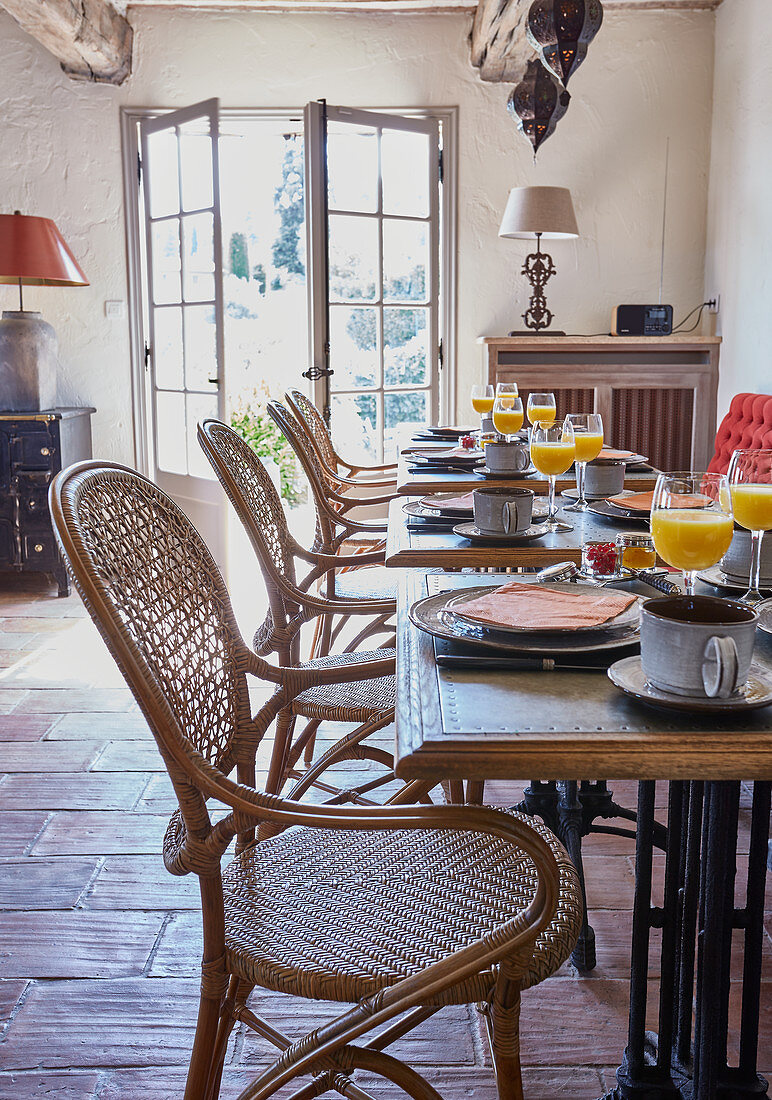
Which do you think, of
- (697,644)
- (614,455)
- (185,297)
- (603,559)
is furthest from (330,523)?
(185,297)

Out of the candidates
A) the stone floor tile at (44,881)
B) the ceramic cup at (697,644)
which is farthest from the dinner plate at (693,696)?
the stone floor tile at (44,881)

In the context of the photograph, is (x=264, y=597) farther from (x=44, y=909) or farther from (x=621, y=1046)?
(x=621, y=1046)

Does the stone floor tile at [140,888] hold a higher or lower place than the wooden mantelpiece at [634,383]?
lower

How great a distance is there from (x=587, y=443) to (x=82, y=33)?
369 cm

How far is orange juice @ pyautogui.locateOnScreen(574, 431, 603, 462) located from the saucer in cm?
30

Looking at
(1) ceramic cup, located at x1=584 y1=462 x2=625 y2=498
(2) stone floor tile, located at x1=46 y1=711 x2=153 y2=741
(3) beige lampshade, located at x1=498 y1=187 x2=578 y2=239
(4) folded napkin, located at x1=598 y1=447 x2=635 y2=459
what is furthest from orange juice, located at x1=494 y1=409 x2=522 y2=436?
(3) beige lampshade, located at x1=498 y1=187 x2=578 y2=239

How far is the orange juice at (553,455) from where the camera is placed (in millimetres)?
1962

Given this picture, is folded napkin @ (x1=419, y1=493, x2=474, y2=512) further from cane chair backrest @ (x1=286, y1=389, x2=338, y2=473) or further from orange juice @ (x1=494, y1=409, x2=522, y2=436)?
cane chair backrest @ (x1=286, y1=389, x2=338, y2=473)

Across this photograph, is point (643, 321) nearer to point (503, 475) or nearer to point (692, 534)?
point (503, 475)

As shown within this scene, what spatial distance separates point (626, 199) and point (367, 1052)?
499 cm

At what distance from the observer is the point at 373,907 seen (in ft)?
3.74

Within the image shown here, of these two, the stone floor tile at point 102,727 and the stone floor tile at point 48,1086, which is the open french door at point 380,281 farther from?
the stone floor tile at point 48,1086

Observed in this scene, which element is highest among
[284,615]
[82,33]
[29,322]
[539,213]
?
[82,33]

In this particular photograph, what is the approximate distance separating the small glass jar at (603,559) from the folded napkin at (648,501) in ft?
0.84
